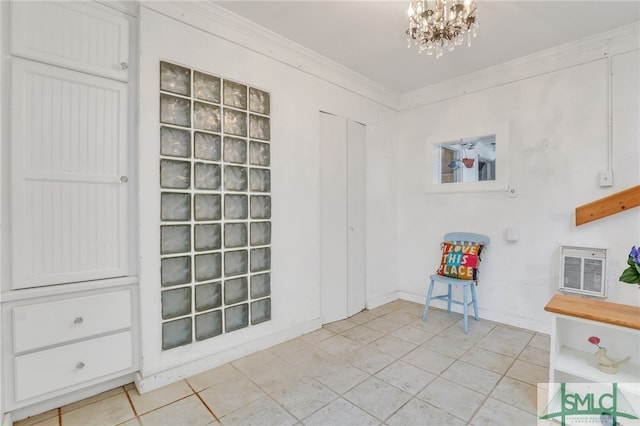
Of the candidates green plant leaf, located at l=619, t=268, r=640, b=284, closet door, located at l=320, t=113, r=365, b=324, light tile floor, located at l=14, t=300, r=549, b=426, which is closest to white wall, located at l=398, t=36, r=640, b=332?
light tile floor, located at l=14, t=300, r=549, b=426

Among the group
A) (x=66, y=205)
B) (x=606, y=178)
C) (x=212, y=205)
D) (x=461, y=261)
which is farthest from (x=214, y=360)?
(x=606, y=178)

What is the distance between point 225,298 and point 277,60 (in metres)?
1.97

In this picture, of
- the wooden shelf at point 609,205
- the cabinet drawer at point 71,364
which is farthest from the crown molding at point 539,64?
the cabinet drawer at point 71,364

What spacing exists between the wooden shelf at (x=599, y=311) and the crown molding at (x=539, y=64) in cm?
204

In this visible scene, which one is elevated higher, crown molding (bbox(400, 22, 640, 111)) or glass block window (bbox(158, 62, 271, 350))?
crown molding (bbox(400, 22, 640, 111))

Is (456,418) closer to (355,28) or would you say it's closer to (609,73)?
(355,28)

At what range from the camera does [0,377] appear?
1464mm

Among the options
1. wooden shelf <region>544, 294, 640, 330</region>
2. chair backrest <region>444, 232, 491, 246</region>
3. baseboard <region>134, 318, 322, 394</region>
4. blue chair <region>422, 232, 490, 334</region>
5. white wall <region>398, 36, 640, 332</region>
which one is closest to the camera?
wooden shelf <region>544, 294, 640, 330</region>

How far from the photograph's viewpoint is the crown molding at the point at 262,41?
199 cm

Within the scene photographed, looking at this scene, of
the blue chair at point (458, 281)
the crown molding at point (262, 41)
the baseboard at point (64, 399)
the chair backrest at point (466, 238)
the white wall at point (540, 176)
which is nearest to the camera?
the baseboard at point (64, 399)

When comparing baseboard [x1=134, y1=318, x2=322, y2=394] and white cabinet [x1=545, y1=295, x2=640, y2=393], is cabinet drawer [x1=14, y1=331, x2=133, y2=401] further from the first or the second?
white cabinet [x1=545, y1=295, x2=640, y2=393]

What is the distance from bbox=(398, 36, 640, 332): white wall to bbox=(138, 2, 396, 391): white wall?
66 cm

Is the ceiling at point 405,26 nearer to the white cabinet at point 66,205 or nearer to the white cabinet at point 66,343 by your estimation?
the white cabinet at point 66,205

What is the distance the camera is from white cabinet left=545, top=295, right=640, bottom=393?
1495 millimetres
